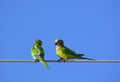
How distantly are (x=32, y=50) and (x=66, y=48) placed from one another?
2.94ft

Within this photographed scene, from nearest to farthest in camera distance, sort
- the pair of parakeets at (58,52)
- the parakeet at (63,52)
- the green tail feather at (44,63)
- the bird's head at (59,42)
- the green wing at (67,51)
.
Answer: the green tail feather at (44,63), the pair of parakeets at (58,52), the parakeet at (63,52), the green wing at (67,51), the bird's head at (59,42)

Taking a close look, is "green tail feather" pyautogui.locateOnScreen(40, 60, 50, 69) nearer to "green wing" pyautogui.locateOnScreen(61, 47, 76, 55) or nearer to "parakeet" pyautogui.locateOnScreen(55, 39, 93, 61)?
"parakeet" pyautogui.locateOnScreen(55, 39, 93, 61)

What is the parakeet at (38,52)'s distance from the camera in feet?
50.5

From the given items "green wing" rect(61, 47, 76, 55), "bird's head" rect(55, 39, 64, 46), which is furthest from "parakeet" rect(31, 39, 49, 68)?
"green wing" rect(61, 47, 76, 55)

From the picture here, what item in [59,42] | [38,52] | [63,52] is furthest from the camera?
[59,42]

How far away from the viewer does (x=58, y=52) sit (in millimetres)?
16422

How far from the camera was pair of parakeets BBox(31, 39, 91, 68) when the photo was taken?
51.7 feet

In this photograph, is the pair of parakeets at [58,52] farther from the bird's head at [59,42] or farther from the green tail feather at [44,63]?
the green tail feather at [44,63]

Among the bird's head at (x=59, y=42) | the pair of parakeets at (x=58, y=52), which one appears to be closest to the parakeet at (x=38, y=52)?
the pair of parakeets at (x=58, y=52)

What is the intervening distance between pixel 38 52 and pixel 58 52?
69 cm

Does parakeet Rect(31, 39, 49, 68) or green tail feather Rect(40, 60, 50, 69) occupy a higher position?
parakeet Rect(31, 39, 49, 68)

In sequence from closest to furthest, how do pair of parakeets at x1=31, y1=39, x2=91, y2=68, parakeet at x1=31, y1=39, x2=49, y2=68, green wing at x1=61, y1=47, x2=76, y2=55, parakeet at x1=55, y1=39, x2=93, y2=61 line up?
parakeet at x1=31, y1=39, x2=49, y2=68
pair of parakeets at x1=31, y1=39, x2=91, y2=68
parakeet at x1=55, y1=39, x2=93, y2=61
green wing at x1=61, y1=47, x2=76, y2=55

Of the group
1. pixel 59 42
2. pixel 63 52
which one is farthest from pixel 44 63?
pixel 59 42

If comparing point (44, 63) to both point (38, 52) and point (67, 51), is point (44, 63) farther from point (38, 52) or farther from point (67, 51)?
point (67, 51)
